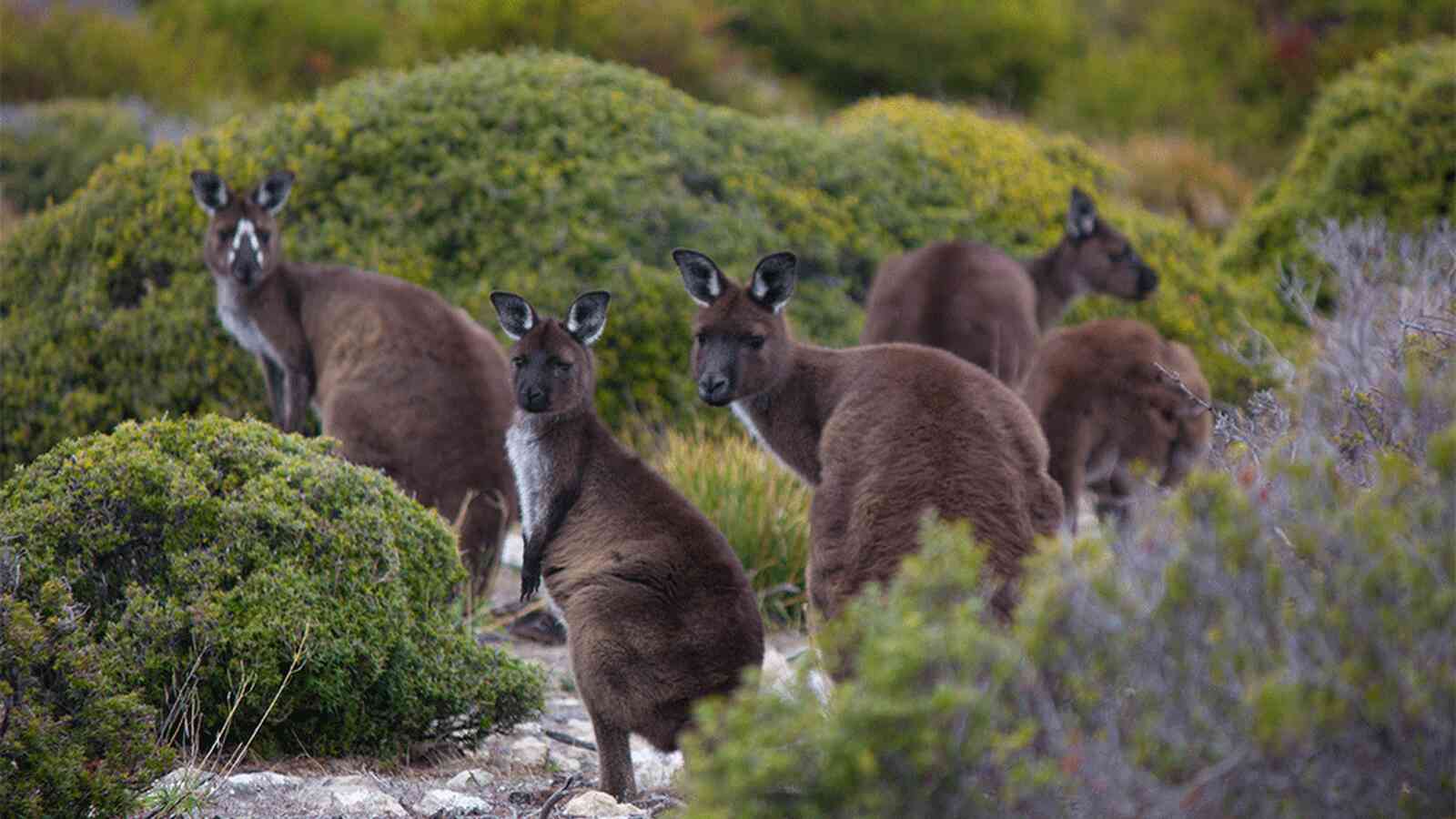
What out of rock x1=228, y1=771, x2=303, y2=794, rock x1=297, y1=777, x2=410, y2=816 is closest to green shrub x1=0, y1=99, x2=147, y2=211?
rock x1=228, y1=771, x2=303, y2=794

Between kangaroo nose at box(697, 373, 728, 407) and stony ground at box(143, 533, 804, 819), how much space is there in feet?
4.60

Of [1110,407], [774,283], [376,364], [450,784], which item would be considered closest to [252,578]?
[450,784]

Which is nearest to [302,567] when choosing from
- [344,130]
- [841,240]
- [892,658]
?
[892,658]

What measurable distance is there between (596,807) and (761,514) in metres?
3.84

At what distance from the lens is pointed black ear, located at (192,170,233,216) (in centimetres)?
985

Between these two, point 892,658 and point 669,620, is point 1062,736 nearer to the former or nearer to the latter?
point 892,658

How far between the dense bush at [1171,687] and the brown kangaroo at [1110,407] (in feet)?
19.4

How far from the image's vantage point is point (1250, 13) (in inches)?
1044

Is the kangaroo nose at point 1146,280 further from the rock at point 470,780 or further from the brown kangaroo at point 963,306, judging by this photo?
the rock at point 470,780

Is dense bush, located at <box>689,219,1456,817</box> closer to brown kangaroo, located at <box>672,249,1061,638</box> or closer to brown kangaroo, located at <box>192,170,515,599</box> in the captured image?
brown kangaroo, located at <box>672,249,1061,638</box>

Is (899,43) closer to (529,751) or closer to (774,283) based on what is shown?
(774,283)

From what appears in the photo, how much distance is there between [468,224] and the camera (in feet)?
37.1

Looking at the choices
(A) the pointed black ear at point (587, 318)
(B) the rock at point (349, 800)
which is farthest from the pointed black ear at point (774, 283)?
(B) the rock at point (349, 800)

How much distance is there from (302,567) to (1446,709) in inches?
158
